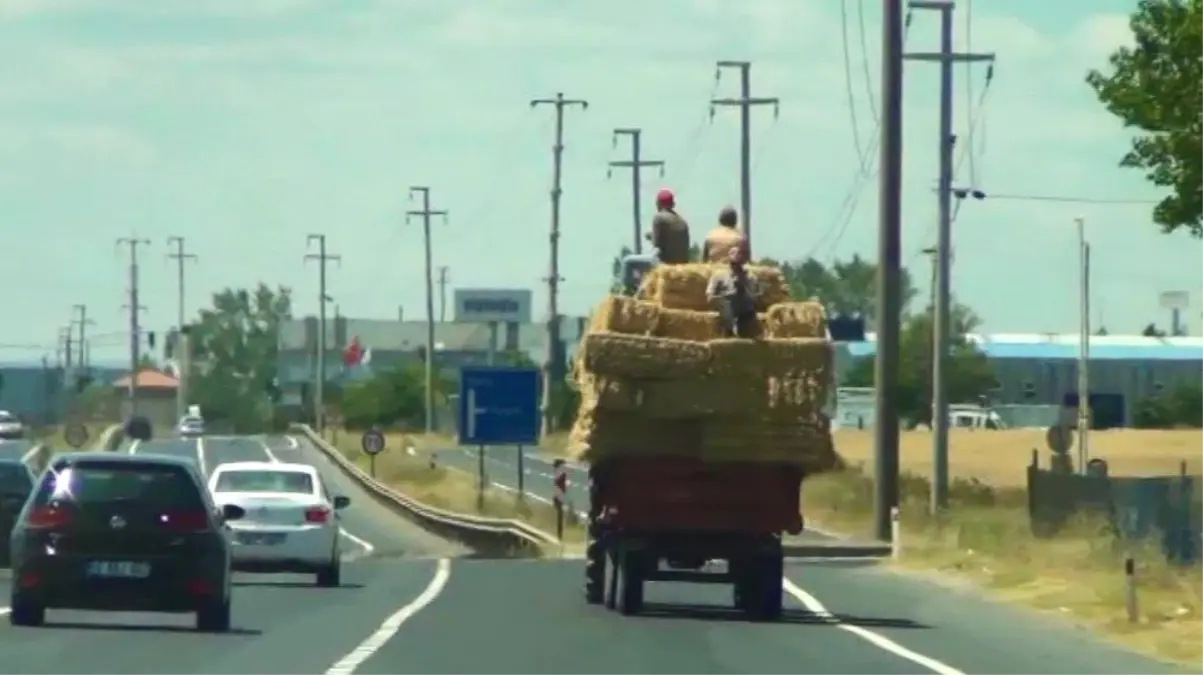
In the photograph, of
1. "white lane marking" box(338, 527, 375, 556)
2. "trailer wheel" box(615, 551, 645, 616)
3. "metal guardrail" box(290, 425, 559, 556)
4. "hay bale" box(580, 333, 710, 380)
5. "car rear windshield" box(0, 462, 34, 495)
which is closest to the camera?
"hay bale" box(580, 333, 710, 380)

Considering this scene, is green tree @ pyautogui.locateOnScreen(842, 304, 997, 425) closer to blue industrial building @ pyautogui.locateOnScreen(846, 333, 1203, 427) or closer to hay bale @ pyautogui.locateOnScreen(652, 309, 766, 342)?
blue industrial building @ pyautogui.locateOnScreen(846, 333, 1203, 427)

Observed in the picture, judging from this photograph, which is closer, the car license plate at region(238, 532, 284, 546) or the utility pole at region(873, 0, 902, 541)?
A: the car license plate at region(238, 532, 284, 546)

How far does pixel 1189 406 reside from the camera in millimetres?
137625

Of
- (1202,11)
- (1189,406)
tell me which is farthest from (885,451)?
(1189,406)

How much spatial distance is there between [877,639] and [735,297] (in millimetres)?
3496

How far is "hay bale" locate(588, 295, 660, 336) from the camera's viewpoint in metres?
26.8

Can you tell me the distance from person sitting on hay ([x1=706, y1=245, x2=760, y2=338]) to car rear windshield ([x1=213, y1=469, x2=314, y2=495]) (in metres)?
10.8

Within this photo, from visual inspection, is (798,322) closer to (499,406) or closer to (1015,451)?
(499,406)

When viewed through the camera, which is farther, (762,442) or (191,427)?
(191,427)

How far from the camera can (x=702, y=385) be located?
2684cm

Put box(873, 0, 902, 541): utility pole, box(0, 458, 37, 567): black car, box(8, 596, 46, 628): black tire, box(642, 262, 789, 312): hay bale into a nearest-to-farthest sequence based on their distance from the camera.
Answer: box(8, 596, 46, 628): black tire → box(642, 262, 789, 312): hay bale → box(0, 458, 37, 567): black car → box(873, 0, 902, 541): utility pole

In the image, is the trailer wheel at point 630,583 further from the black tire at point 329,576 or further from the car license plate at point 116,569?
the black tire at point 329,576

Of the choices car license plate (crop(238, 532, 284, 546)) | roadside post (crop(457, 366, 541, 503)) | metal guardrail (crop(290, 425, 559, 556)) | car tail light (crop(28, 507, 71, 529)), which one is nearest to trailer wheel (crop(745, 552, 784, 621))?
car tail light (crop(28, 507, 71, 529))

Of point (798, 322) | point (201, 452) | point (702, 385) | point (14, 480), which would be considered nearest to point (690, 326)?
point (702, 385)
